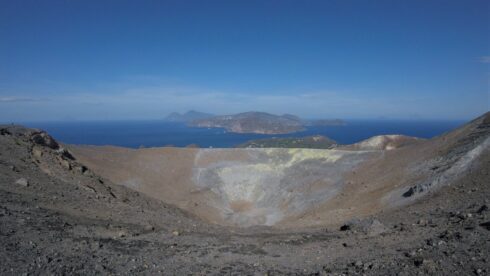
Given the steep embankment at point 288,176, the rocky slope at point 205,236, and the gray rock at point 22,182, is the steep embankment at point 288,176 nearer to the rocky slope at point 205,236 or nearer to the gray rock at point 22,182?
the rocky slope at point 205,236

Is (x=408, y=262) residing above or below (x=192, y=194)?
above

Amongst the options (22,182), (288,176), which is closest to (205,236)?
(22,182)

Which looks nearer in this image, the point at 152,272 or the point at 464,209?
the point at 152,272

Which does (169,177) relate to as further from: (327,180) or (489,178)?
(489,178)

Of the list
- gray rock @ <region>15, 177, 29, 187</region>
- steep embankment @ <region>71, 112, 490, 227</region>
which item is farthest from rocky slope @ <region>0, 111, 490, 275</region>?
steep embankment @ <region>71, 112, 490, 227</region>

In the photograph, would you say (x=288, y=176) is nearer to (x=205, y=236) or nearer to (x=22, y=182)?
(x=205, y=236)

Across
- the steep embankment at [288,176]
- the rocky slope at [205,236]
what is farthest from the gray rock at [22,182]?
the steep embankment at [288,176]

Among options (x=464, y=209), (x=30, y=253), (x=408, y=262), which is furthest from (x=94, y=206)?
(x=464, y=209)

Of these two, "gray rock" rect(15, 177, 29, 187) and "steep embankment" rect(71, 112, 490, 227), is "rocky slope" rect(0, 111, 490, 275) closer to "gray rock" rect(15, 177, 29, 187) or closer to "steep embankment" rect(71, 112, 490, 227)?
"gray rock" rect(15, 177, 29, 187)
